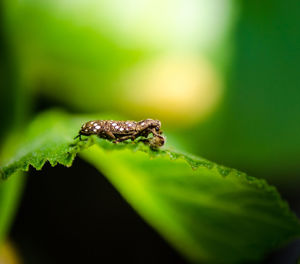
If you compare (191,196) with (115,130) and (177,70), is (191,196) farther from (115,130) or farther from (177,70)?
(177,70)

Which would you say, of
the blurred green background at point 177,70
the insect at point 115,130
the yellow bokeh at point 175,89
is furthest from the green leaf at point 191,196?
the yellow bokeh at point 175,89

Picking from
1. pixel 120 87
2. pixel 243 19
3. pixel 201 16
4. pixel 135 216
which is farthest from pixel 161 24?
pixel 135 216

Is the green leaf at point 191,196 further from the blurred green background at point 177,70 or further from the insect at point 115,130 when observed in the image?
the blurred green background at point 177,70

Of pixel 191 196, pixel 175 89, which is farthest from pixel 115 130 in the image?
pixel 175 89

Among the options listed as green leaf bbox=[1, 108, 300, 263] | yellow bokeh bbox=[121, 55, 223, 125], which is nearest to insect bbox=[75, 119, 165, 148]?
green leaf bbox=[1, 108, 300, 263]

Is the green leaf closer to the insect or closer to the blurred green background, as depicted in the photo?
the insect
